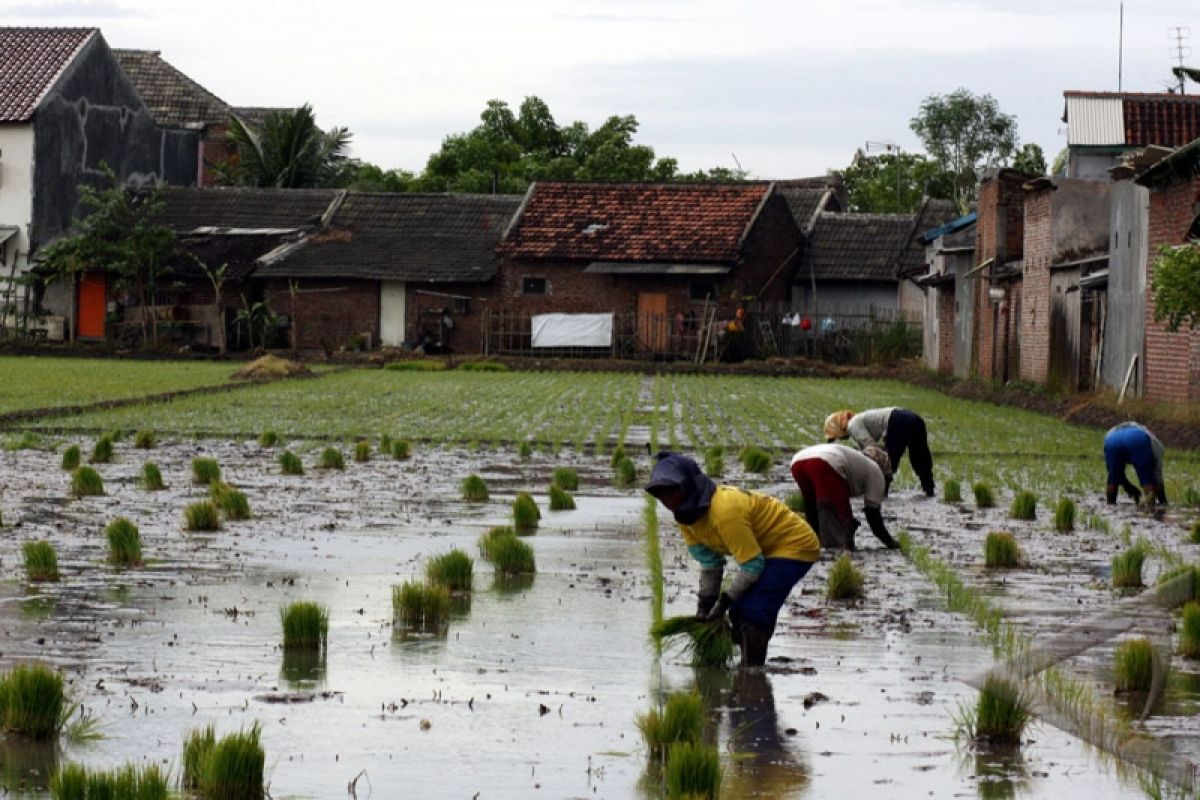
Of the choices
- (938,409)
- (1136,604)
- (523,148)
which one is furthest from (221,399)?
(523,148)

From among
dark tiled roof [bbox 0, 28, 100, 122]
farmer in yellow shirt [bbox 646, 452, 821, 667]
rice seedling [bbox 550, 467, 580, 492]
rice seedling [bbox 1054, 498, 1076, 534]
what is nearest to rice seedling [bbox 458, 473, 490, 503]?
rice seedling [bbox 550, 467, 580, 492]

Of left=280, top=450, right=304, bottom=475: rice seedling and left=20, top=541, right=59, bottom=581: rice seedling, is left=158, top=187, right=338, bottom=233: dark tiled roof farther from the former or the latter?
left=20, top=541, right=59, bottom=581: rice seedling

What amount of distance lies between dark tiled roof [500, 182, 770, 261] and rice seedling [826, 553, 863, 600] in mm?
41137

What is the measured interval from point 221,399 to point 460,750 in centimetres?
2442

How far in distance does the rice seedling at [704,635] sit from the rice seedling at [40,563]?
3.80m

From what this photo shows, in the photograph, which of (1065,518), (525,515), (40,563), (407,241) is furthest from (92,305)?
(40,563)

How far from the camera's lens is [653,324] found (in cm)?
5156

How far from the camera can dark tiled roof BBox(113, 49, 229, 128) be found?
66562 mm

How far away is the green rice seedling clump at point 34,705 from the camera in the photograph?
261 inches

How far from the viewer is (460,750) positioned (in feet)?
22.1

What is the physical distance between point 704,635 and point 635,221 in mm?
45799

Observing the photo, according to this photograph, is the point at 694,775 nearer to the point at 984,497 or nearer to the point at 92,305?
the point at 984,497

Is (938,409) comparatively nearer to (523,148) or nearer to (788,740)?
(788,740)

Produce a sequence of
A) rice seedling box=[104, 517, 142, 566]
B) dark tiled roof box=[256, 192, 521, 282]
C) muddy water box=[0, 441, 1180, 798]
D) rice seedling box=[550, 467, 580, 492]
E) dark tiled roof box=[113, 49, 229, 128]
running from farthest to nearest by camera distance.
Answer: dark tiled roof box=[113, 49, 229, 128] < dark tiled roof box=[256, 192, 521, 282] < rice seedling box=[550, 467, 580, 492] < rice seedling box=[104, 517, 142, 566] < muddy water box=[0, 441, 1180, 798]
